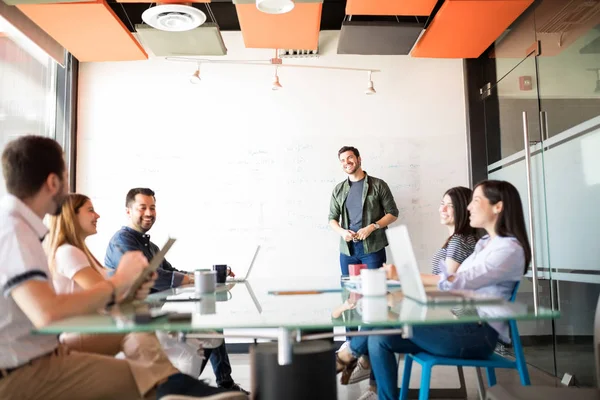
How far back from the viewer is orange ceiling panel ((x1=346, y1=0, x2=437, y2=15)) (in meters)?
3.60

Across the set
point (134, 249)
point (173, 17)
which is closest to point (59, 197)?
point (134, 249)

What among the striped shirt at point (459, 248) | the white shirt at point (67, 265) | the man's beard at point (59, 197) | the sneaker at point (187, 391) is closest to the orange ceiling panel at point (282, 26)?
the striped shirt at point (459, 248)

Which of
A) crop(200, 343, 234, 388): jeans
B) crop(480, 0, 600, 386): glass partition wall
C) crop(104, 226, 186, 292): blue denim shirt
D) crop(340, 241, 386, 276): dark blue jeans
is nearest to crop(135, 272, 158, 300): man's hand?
crop(104, 226, 186, 292): blue denim shirt

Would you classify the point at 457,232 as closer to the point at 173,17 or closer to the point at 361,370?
the point at 361,370

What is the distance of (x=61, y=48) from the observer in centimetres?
431

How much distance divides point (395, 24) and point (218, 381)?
298 centimetres

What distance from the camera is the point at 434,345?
1.94 m

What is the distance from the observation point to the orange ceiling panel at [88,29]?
138 inches

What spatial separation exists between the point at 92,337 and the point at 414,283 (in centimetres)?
138

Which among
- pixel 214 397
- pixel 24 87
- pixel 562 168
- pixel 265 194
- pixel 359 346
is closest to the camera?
pixel 214 397

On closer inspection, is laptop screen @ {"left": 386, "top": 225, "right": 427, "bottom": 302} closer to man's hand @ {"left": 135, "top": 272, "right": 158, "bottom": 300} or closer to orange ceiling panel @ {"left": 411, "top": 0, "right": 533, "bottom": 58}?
man's hand @ {"left": 135, "top": 272, "right": 158, "bottom": 300}

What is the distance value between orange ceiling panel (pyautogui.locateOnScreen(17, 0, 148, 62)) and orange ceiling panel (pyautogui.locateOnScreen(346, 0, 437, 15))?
1.77 metres

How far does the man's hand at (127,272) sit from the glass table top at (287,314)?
0.07 meters

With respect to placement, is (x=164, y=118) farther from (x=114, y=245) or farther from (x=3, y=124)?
(x=114, y=245)
